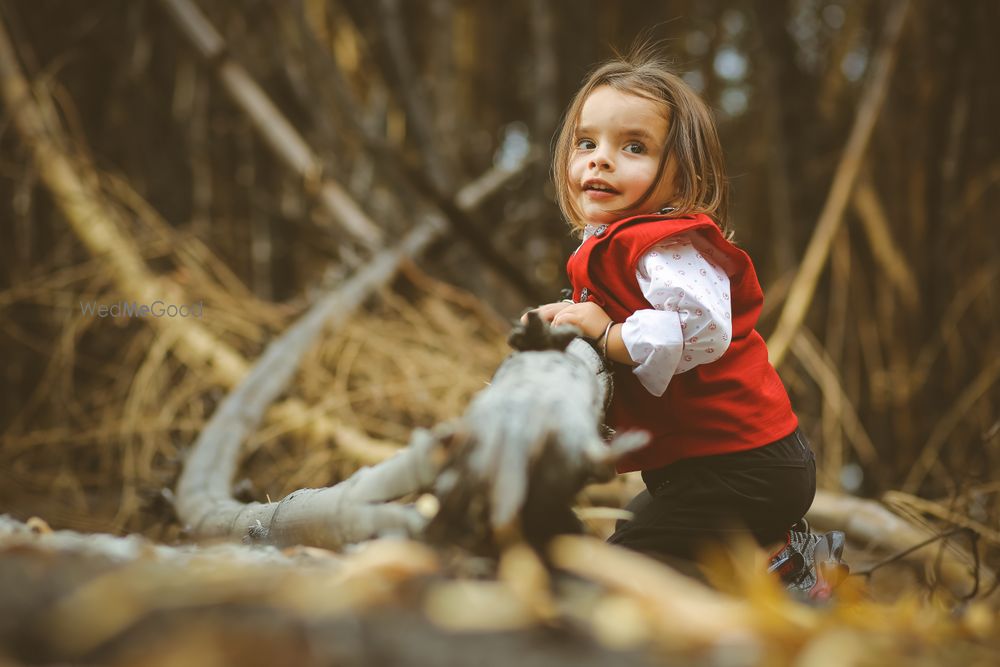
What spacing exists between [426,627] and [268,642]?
2.6 inches

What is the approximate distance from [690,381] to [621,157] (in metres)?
0.24

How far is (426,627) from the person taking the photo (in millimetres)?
352

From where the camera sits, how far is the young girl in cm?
75

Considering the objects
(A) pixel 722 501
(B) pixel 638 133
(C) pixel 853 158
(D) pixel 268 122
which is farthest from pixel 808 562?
(D) pixel 268 122

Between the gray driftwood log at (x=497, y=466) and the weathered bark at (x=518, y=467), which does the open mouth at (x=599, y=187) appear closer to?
the gray driftwood log at (x=497, y=466)

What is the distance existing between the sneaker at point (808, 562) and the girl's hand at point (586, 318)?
323 millimetres

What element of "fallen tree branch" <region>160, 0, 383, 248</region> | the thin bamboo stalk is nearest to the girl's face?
the thin bamboo stalk

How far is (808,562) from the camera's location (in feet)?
2.90

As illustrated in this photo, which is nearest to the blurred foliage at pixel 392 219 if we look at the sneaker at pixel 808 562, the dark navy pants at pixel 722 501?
the sneaker at pixel 808 562

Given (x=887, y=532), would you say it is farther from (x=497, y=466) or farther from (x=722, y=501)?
(x=497, y=466)

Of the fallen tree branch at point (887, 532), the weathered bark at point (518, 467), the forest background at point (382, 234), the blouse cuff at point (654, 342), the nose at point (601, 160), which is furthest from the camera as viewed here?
the forest background at point (382, 234)

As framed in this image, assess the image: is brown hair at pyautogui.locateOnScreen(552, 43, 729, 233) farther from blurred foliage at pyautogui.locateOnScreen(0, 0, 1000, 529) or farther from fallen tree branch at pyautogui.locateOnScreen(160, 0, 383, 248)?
fallen tree branch at pyautogui.locateOnScreen(160, 0, 383, 248)

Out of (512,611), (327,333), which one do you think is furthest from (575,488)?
(327,333)

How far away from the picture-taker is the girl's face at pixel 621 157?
2.74 feet
